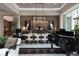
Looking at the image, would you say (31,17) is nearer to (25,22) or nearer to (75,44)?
(25,22)

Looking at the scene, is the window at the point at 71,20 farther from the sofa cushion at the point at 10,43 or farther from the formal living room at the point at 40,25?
the sofa cushion at the point at 10,43

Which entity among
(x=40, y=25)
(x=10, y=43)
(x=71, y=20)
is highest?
(x=71, y=20)

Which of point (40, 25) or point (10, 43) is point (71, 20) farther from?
point (10, 43)

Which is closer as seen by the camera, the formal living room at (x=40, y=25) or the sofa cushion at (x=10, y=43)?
the sofa cushion at (x=10, y=43)

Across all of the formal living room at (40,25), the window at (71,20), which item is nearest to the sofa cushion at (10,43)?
the formal living room at (40,25)

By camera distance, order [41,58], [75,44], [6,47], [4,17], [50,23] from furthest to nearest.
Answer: [50,23] → [4,17] → [75,44] → [6,47] → [41,58]

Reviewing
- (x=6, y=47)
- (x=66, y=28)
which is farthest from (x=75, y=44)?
(x=6, y=47)

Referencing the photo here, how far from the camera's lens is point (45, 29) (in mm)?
6660

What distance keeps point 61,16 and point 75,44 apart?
1526 mm

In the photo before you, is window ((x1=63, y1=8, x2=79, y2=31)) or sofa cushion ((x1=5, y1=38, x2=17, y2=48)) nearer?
sofa cushion ((x1=5, y1=38, x2=17, y2=48))

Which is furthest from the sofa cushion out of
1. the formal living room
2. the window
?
the window

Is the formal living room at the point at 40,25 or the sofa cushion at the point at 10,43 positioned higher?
the formal living room at the point at 40,25

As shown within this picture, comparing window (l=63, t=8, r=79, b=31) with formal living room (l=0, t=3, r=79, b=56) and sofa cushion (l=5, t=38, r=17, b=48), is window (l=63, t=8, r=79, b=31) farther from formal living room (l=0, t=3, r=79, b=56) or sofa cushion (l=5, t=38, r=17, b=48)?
sofa cushion (l=5, t=38, r=17, b=48)

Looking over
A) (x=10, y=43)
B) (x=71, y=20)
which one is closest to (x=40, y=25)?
(x=71, y=20)
